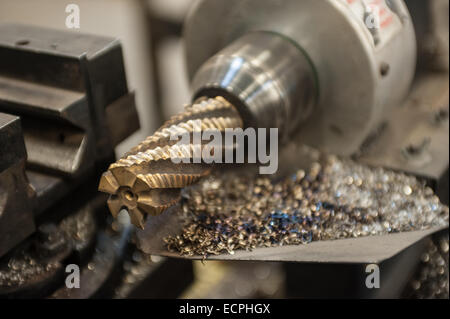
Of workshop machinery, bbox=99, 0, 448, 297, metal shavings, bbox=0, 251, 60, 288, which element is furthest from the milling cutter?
metal shavings, bbox=0, 251, 60, 288

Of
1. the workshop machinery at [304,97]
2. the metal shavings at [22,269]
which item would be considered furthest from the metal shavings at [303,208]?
the metal shavings at [22,269]

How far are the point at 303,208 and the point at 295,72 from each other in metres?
0.14

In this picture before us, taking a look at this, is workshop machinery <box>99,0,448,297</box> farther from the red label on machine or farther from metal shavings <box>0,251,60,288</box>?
metal shavings <box>0,251,60,288</box>

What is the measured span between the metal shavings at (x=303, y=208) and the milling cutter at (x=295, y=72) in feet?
0.15

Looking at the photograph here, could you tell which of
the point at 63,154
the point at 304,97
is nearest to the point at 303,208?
the point at 304,97

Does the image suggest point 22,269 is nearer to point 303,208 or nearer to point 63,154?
point 63,154

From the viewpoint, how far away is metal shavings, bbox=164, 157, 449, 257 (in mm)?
502

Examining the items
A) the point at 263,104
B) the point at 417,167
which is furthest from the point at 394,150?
the point at 263,104

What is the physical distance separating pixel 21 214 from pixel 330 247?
0.27m

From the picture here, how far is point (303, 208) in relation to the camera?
1.82 ft

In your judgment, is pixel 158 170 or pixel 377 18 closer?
pixel 158 170

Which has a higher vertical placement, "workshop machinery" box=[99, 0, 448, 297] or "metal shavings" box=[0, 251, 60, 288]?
"workshop machinery" box=[99, 0, 448, 297]

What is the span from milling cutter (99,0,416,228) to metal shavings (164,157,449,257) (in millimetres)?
46

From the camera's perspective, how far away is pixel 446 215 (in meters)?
0.57
